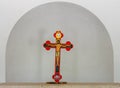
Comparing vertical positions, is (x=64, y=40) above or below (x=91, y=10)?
below

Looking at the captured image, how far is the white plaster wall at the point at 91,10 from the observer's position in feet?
8.23

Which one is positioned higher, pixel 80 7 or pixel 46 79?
pixel 80 7

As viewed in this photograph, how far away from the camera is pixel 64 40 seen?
9.14 ft

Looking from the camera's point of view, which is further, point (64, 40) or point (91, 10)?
point (64, 40)

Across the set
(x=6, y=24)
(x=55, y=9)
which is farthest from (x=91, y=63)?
(x=6, y=24)

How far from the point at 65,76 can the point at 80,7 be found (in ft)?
2.37

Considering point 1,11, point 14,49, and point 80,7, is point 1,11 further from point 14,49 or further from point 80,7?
point 80,7

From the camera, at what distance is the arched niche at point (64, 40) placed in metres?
2.73

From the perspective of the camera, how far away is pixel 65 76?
109 inches

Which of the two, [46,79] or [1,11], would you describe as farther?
[46,79]

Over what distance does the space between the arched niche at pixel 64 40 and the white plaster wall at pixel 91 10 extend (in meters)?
0.16

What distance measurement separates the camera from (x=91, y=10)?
256 centimetres

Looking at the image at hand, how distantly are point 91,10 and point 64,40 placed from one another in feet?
1.44

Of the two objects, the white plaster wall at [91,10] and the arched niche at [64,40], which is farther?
the arched niche at [64,40]
